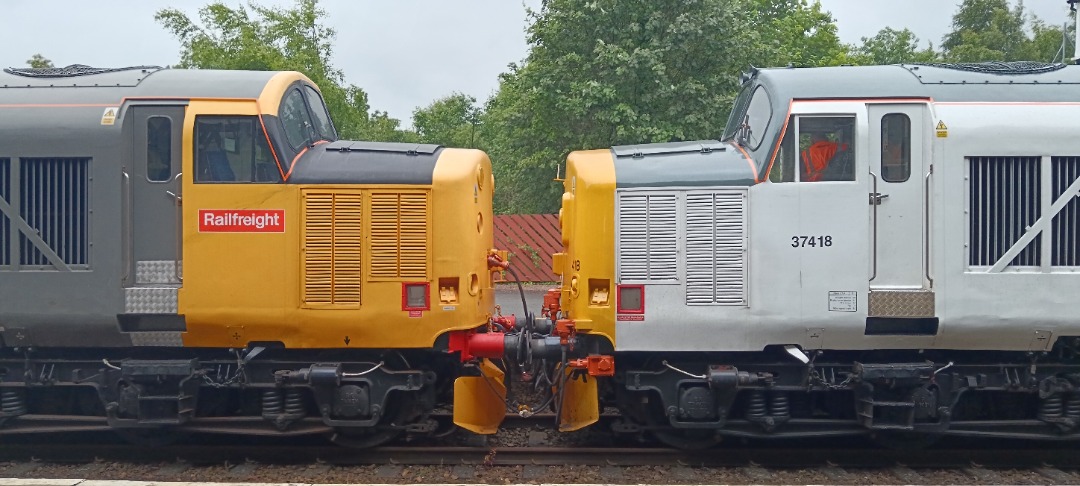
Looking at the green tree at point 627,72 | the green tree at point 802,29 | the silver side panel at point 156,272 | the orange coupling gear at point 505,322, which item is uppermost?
the green tree at point 802,29

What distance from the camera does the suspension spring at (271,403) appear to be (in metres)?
6.80

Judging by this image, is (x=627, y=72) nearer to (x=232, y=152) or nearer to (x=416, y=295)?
(x=416, y=295)

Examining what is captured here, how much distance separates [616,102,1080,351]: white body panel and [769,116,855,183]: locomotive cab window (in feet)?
0.29

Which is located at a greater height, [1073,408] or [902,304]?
[902,304]

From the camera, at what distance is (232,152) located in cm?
662

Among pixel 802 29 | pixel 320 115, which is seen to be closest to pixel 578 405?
pixel 320 115

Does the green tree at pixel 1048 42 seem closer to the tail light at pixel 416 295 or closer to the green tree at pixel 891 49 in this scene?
the green tree at pixel 891 49

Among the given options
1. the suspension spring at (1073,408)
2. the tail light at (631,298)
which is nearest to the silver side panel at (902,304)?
the suspension spring at (1073,408)

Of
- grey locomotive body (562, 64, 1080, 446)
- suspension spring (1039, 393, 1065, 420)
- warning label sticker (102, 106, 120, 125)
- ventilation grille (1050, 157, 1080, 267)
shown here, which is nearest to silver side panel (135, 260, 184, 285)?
warning label sticker (102, 106, 120, 125)

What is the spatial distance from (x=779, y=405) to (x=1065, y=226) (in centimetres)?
293

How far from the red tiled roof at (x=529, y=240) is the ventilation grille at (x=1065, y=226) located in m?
10.6

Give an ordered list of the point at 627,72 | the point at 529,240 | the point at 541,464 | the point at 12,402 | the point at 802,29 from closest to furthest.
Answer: the point at 12,402 → the point at 541,464 → the point at 627,72 → the point at 529,240 → the point at 802,29

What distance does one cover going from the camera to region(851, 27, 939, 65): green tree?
36219 mm

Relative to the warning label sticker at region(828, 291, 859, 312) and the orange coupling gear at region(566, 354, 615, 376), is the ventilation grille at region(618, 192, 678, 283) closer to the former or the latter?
the orange coupling gear at region(566, 354, 615, 376)
